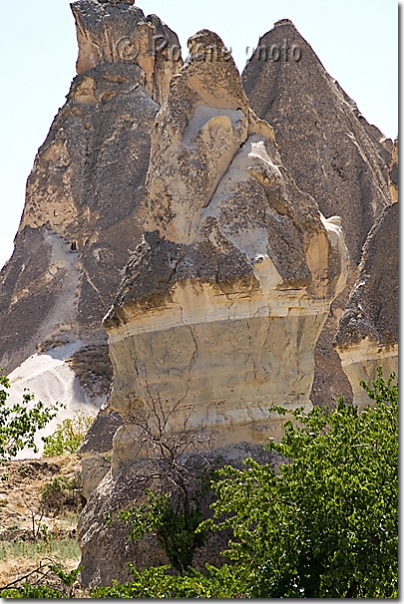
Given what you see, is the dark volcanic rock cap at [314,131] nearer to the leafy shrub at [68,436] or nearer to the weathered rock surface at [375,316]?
the leafy shrub at [68,436]

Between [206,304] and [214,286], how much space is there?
0.77 ft

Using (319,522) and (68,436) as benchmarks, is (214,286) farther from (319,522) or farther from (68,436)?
(68,436)

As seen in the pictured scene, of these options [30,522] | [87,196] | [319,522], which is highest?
[87,196]

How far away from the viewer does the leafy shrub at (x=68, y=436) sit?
25.4 m

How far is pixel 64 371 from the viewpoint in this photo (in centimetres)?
3381

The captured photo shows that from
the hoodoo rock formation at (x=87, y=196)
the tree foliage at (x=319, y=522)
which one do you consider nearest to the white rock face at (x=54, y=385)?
the hoodoo rock formation at (x=87, y=196)

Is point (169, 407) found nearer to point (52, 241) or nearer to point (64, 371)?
point (64, 371)

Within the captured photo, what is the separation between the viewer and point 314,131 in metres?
33.2

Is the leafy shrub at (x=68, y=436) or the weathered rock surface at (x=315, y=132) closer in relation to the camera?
the leafy shrub at (x=68, y=436)

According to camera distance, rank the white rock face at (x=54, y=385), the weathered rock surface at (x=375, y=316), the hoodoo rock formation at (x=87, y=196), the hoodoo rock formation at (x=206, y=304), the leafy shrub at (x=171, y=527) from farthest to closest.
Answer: the hoodoo rock formation at (x=87, y=196)
the white rock face at (x=54, y=385)
the weathered rock surface at (x=375, y=316)
the hoodoo rock formation at (x=206, y=304)
the leafy shrub at (x=171, y=527)

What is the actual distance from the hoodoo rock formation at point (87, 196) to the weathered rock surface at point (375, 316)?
60.1 feet

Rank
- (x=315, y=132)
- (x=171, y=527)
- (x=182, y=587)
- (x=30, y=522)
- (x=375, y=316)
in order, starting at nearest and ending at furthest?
(x=182, y=587)
(x=171, y=527)
(x=375, y=316)
(x=30, y=522)
(x=315, y=132)

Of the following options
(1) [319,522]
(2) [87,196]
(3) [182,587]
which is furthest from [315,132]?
(3) [182,587]

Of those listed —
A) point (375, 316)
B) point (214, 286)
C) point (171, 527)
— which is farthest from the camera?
point (375, 316)
